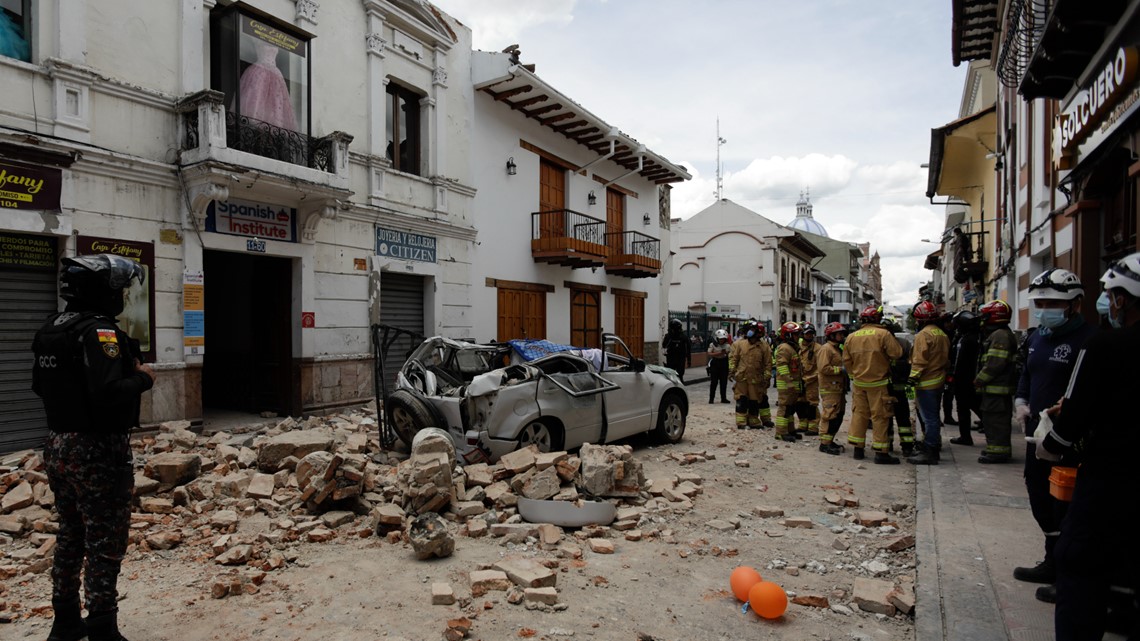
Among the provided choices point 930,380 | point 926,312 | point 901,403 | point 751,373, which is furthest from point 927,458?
point 751,373

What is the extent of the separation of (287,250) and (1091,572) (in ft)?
34.2

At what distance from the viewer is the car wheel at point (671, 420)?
29.3 ft

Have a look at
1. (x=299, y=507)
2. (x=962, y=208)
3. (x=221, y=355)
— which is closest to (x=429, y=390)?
(x=299, y=507)

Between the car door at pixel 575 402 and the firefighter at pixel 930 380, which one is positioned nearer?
the car door at pixel 575 402

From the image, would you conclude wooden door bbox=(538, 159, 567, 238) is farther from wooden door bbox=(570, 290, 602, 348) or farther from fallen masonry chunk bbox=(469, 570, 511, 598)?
fallen masonry chunk bbox=(469, 570, 511, 598)

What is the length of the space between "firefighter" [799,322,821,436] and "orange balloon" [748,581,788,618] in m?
6.23

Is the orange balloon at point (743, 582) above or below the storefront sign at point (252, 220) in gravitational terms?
below

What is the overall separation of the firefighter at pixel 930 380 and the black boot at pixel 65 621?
783 centimetres

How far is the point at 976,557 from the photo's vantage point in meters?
4.30

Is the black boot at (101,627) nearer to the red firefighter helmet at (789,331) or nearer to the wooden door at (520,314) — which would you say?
the red firefighter helmet at (789,331)

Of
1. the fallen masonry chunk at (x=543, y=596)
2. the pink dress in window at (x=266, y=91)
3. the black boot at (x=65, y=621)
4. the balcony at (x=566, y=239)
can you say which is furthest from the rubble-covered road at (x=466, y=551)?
the balcony at (x=566, y=239)

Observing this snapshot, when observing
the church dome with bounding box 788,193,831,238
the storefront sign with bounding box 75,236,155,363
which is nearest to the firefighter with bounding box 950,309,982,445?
the storefront sign with bounding box 75,236,155,363

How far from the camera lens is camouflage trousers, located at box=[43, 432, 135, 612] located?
314 cm

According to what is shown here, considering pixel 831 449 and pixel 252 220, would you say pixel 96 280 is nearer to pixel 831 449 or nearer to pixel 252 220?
pixel 252 220
